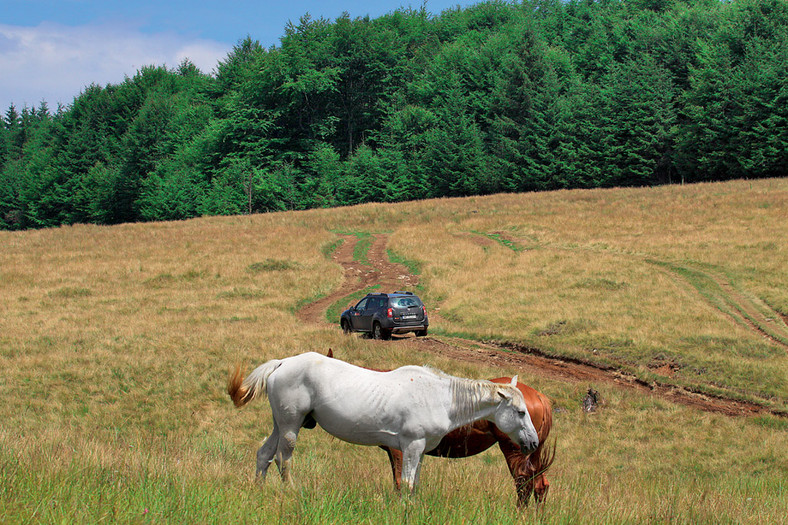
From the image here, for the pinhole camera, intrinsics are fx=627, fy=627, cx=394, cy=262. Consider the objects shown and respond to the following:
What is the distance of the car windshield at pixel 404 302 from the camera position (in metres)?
25.5

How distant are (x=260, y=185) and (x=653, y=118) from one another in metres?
54.7

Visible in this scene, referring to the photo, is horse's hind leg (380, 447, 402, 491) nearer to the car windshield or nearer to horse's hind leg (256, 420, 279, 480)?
horse's hind leg (256, 420, 279, 480)

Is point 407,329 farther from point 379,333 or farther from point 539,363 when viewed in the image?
point 539,363

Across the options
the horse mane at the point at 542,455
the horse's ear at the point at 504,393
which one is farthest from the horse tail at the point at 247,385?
the horse mane at the point at 542,455

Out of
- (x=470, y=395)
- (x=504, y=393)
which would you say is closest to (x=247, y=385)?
(x=470, y=395)

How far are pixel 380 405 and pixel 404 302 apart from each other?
18.1m

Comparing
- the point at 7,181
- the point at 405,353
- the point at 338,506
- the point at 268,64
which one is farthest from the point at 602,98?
the point at 7,181

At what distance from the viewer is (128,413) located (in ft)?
Result: 50.1

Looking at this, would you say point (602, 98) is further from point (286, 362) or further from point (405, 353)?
point (286, 362)

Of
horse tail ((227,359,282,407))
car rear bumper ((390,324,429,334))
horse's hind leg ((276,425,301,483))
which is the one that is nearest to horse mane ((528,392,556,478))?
horse's hind leg ((276,425,301,483))

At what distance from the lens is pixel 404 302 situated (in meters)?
25.7

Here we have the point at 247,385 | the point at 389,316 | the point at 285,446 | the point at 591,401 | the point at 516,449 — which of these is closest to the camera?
the point at 516,449

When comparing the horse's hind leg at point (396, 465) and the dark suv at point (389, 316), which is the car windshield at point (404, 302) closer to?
the dark suv at point (389, 316)

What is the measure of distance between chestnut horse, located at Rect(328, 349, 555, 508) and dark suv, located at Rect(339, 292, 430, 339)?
16.9 metres
